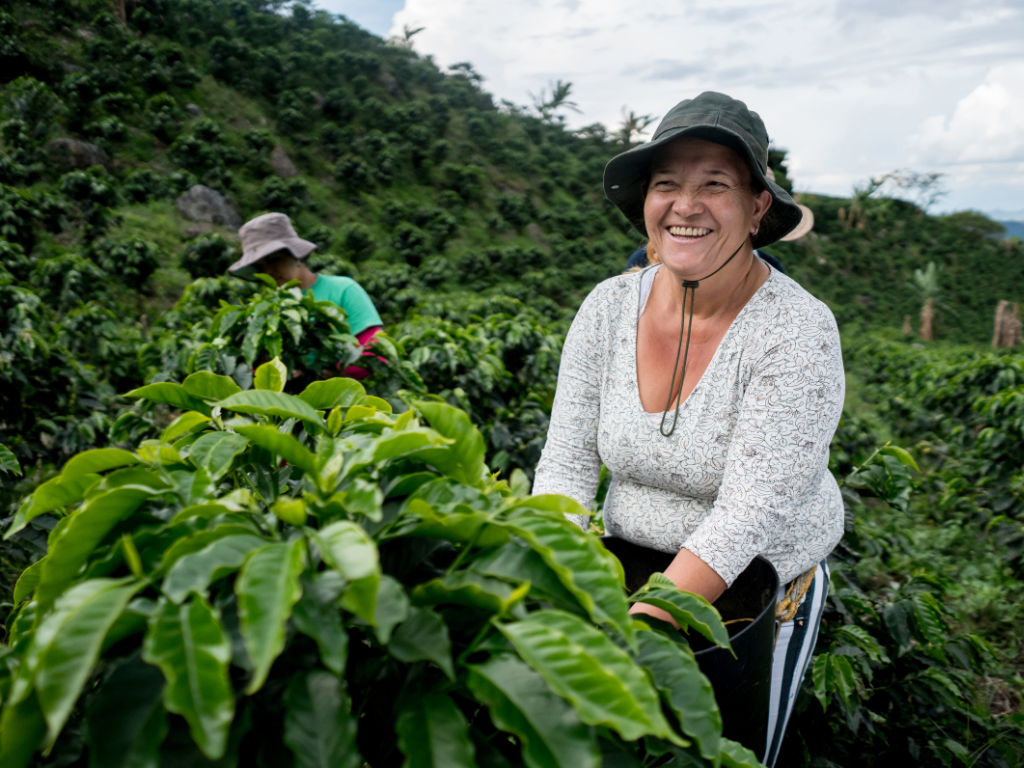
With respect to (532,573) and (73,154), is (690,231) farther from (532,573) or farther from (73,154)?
(73,154)

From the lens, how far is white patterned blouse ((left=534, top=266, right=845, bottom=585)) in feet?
4.16

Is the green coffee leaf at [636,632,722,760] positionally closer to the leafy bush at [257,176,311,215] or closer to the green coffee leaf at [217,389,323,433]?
the green coffee leaf at [217,389,323,433]

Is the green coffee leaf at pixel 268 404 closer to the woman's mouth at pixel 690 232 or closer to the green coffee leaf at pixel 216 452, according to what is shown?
the green coffee leaf at pixel 216 452

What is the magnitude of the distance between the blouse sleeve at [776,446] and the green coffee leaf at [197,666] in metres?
0.96

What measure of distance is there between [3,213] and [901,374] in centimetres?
1430

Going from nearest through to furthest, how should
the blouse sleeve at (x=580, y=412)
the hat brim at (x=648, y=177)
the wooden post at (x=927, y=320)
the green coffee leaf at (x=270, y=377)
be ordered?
the green coffee leaf at (x=270, y=377) < the hat brim at (x=648, y=177) < the blouse sleeve at (x=580, y=412) < the wooden post at (x=927, y=320)

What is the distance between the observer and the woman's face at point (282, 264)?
134 inches

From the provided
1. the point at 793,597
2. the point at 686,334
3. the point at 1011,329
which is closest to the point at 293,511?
the point at 686,334

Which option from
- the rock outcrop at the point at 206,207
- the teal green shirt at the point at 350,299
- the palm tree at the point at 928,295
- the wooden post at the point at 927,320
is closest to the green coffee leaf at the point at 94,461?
the teal green shirt at the point at 350,299

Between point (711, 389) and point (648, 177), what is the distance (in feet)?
1.89

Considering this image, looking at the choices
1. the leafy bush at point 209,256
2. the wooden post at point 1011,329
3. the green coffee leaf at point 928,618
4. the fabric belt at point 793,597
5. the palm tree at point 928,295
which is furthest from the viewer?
the palm tree at point 928,295

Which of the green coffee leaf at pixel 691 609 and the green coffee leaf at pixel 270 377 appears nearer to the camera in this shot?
the green coffee leaf at pixel 691 609

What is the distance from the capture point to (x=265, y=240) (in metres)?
3.38

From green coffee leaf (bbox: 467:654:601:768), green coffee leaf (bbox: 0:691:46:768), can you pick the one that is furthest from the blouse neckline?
green coffee leaf (bbox: 0:691:46:768)
